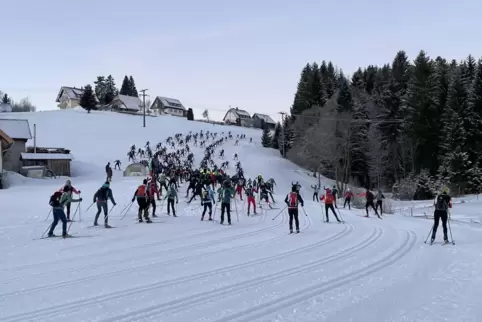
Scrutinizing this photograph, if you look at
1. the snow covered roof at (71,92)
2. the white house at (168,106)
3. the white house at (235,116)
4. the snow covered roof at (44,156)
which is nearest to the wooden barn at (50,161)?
the snow covered roof at (44,156)

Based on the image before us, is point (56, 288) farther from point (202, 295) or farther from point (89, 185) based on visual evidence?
point (89, 185)

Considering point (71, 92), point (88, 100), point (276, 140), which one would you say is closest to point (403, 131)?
point (276, 140)

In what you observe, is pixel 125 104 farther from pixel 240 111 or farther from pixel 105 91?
pixel 240 111

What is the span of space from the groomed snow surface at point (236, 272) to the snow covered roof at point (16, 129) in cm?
3012

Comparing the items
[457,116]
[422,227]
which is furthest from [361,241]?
[457,116]

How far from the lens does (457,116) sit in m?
38.5

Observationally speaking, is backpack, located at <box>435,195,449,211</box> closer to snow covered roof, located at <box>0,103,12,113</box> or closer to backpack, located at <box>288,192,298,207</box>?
backpack, located at <box>288,192,298,207</box>

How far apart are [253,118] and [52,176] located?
97.3 meters

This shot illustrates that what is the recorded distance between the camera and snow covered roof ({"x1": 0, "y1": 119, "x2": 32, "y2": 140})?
45.8 m

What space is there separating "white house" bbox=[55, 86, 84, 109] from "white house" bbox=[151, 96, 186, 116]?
805 inches

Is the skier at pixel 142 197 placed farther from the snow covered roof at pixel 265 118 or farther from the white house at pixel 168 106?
the snow covered roof at pixel 265 118

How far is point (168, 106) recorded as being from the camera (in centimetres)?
11775

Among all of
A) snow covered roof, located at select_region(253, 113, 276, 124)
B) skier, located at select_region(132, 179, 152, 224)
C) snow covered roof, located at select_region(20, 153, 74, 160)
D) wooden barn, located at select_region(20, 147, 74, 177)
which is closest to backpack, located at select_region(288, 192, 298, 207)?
skier, located at select_region(132, 179, 152, 224)

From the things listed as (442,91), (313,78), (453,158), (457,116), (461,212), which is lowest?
(461,212)
